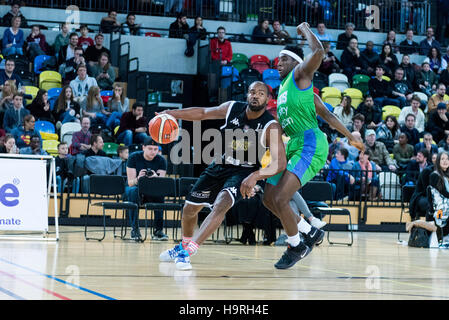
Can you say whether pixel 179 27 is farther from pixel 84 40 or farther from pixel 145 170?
pixel 145 170

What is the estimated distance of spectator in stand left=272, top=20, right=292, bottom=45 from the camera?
20656 millimetres

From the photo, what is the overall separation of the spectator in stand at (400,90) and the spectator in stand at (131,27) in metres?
6.76

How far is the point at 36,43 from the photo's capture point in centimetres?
1802

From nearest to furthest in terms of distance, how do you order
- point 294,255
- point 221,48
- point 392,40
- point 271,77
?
point 294,255 < point 271,77 < point 221,48 < point 392,40

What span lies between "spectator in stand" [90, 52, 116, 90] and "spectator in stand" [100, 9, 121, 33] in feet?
5.58

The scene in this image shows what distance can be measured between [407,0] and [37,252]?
18668mm

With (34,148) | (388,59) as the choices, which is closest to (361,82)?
(388,59)

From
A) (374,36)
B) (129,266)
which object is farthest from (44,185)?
(374,36)

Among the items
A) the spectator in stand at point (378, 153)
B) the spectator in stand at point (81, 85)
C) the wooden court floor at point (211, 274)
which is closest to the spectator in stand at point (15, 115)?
the spectator in stand at point (81, 85)

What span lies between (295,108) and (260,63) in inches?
474

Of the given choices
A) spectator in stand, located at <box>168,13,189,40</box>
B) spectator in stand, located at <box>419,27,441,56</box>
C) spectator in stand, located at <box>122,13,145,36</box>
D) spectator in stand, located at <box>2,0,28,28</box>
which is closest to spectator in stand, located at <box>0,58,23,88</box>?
spectator in stand, located at <box>2,0,28,28</box>

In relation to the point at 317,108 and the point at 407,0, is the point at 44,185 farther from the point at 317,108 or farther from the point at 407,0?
the point at 407,0

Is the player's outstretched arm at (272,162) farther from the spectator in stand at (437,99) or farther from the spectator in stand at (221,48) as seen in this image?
the spectator in stand at (437,99)

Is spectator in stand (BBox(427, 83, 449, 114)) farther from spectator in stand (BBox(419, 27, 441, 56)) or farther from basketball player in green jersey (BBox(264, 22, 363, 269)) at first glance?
basketball player in green jersey (BBox(264, 22, 363, 269))
